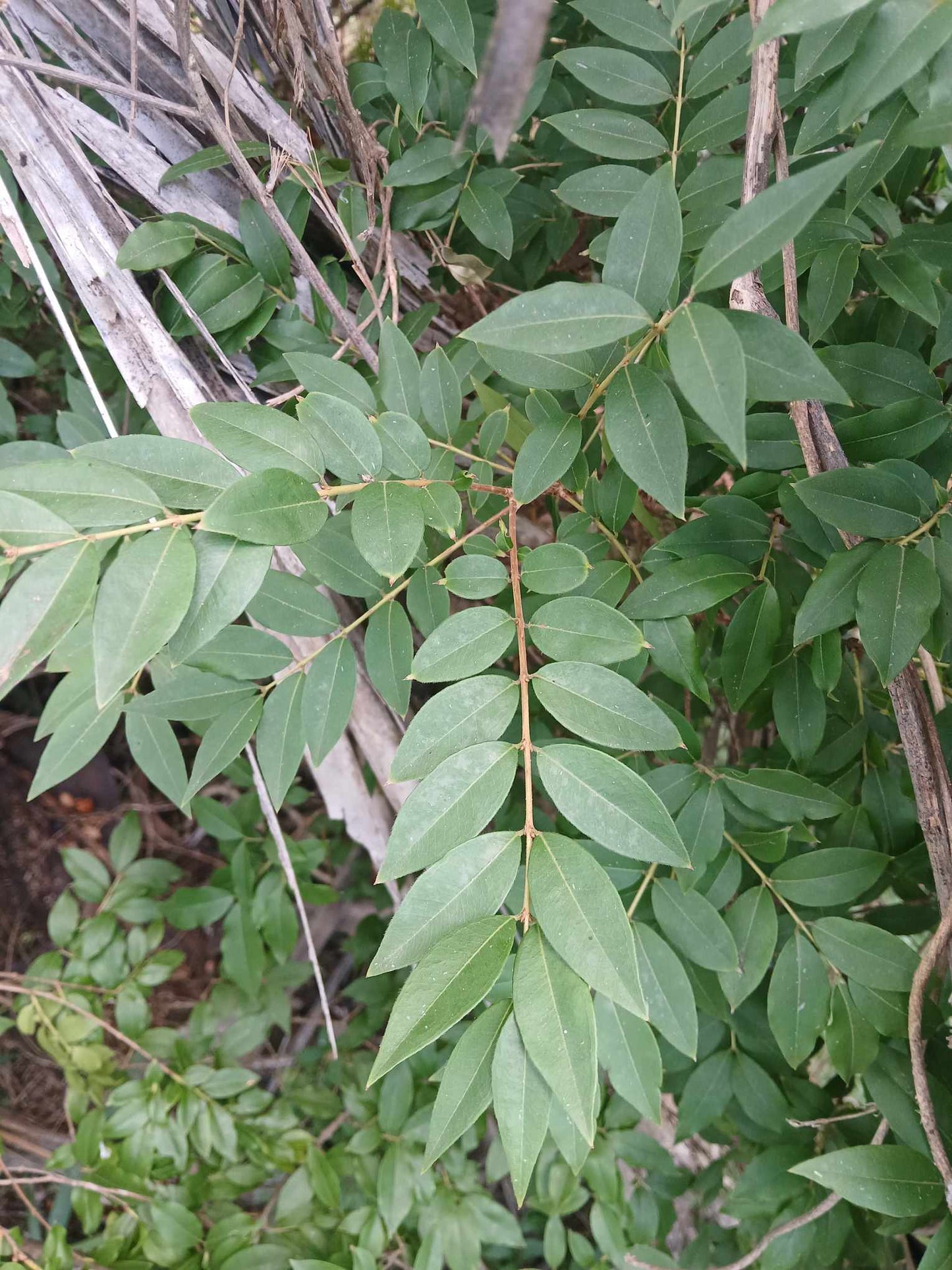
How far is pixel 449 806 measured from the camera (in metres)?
0.58

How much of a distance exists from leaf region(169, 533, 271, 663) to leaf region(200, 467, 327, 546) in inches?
0.5

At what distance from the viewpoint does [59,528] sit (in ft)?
1.68

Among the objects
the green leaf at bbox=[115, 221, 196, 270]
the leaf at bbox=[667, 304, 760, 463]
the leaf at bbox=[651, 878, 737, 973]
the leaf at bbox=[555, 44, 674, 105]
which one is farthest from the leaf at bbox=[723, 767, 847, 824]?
the green leaf at bbox=[115, 221, 196, 270]

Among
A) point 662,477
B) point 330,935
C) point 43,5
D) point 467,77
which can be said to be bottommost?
point 330,935

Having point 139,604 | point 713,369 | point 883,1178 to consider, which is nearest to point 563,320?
point 713,369

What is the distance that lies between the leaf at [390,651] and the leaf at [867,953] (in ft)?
1.57

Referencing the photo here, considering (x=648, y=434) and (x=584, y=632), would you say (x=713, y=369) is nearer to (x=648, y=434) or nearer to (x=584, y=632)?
(x=648, y=434)

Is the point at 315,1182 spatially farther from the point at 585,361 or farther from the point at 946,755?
the point at 585,361

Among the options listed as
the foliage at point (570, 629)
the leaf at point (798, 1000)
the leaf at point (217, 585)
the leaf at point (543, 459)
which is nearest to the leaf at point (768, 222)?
the foliage at point (570, 629)

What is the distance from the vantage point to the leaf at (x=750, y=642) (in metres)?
0.77

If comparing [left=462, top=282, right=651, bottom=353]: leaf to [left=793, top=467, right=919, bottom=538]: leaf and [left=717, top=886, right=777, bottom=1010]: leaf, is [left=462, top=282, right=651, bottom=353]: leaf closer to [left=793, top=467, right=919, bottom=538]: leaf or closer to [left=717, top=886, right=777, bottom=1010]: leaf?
[left=793, top=467, right=919, bottom=538]: leaf

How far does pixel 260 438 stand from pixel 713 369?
311 millimetres

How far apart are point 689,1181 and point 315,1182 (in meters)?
0.53

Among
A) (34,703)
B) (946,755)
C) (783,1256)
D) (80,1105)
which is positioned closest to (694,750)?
(946,755)
